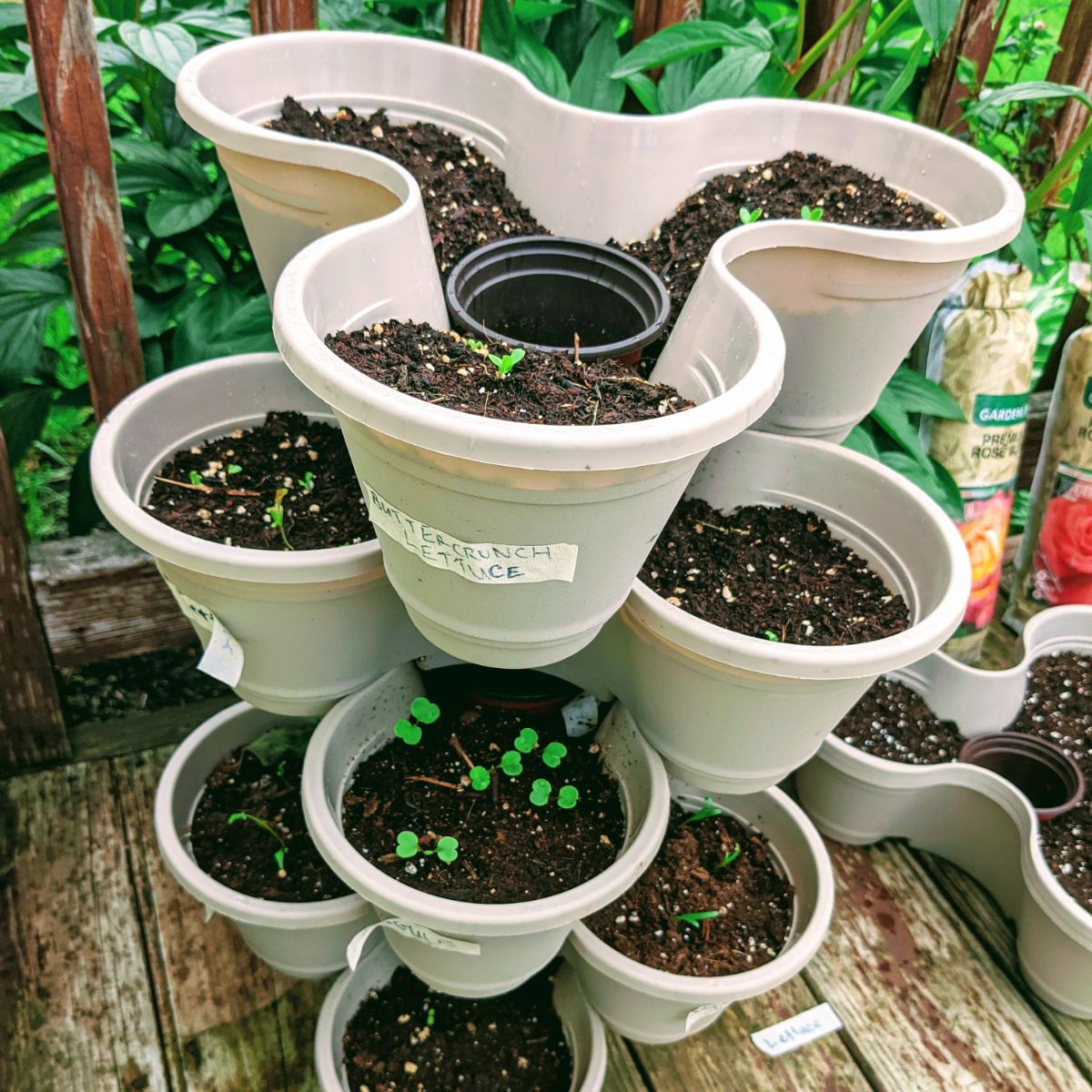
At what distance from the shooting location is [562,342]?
97 cm

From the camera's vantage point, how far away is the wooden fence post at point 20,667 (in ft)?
3.88

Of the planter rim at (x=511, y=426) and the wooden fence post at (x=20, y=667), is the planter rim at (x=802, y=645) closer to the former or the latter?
the planter rim at (x=511, y=426)

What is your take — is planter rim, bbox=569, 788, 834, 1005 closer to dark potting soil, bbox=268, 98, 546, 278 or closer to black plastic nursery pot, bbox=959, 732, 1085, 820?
black plastic nursery pot, bbox=959, 732, 1085, 820

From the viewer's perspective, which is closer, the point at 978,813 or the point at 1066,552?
the point at 978,813

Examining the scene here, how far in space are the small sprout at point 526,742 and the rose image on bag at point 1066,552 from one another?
107cm

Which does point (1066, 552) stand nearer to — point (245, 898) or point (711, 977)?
point (711, 977)

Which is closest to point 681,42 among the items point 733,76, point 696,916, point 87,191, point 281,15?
point 733,76

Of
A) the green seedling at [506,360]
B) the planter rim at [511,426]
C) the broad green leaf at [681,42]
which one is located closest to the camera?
the planter rim at [511,426]

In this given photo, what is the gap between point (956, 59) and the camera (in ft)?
4.48

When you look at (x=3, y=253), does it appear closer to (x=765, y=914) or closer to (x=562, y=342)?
(x=562, y=342)

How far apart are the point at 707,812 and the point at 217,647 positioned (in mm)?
632

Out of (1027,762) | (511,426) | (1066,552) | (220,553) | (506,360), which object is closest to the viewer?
(511,426)

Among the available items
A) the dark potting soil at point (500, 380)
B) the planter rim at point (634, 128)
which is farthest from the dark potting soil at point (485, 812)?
the planter rim at point (634, 128)

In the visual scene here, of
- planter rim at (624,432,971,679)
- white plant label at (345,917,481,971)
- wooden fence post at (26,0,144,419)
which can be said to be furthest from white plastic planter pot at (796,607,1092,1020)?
wooden fence post at (26,0,144,419)
